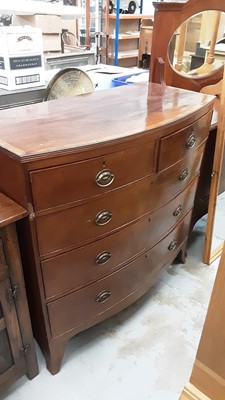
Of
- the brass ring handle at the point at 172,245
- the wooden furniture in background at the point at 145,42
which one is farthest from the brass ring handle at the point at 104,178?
the wooden furniture in background at the point at 145,42

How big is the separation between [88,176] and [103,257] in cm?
35

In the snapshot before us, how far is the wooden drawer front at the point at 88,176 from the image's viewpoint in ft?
2.95

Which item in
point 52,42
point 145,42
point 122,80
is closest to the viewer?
point 122,80

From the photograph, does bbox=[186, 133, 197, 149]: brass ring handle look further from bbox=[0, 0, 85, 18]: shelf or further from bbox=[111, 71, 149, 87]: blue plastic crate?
bbox=[0, 0, 85, 18]: shelf

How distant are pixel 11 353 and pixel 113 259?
48cm

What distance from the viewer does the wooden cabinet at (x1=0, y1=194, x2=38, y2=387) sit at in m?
0.94

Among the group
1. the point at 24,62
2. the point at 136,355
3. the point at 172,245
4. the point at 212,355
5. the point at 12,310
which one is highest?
the point at 24,62

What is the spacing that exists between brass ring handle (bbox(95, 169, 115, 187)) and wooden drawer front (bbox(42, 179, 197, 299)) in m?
0.22

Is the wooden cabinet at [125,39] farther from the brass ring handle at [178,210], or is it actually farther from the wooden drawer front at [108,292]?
the wooden drawer front at [108,292]

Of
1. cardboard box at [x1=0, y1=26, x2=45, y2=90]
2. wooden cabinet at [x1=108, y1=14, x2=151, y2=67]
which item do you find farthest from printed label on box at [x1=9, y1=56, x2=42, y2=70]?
wooden cabinet at [x1=108, y1=14, x2=151, y2=67]

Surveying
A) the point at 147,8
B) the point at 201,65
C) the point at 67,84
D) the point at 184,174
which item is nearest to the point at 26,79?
the point at 67,84

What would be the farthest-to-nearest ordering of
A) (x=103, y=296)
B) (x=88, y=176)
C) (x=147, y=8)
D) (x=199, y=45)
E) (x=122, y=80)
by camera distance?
1. (x=147, y=8)
2. (x=199, y=45)
3. (x=122, y=80)
4. (x=103, y=296)
5. (x=88, y=176)

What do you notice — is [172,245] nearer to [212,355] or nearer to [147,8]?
[212,355]

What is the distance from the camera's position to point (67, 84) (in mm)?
1607
